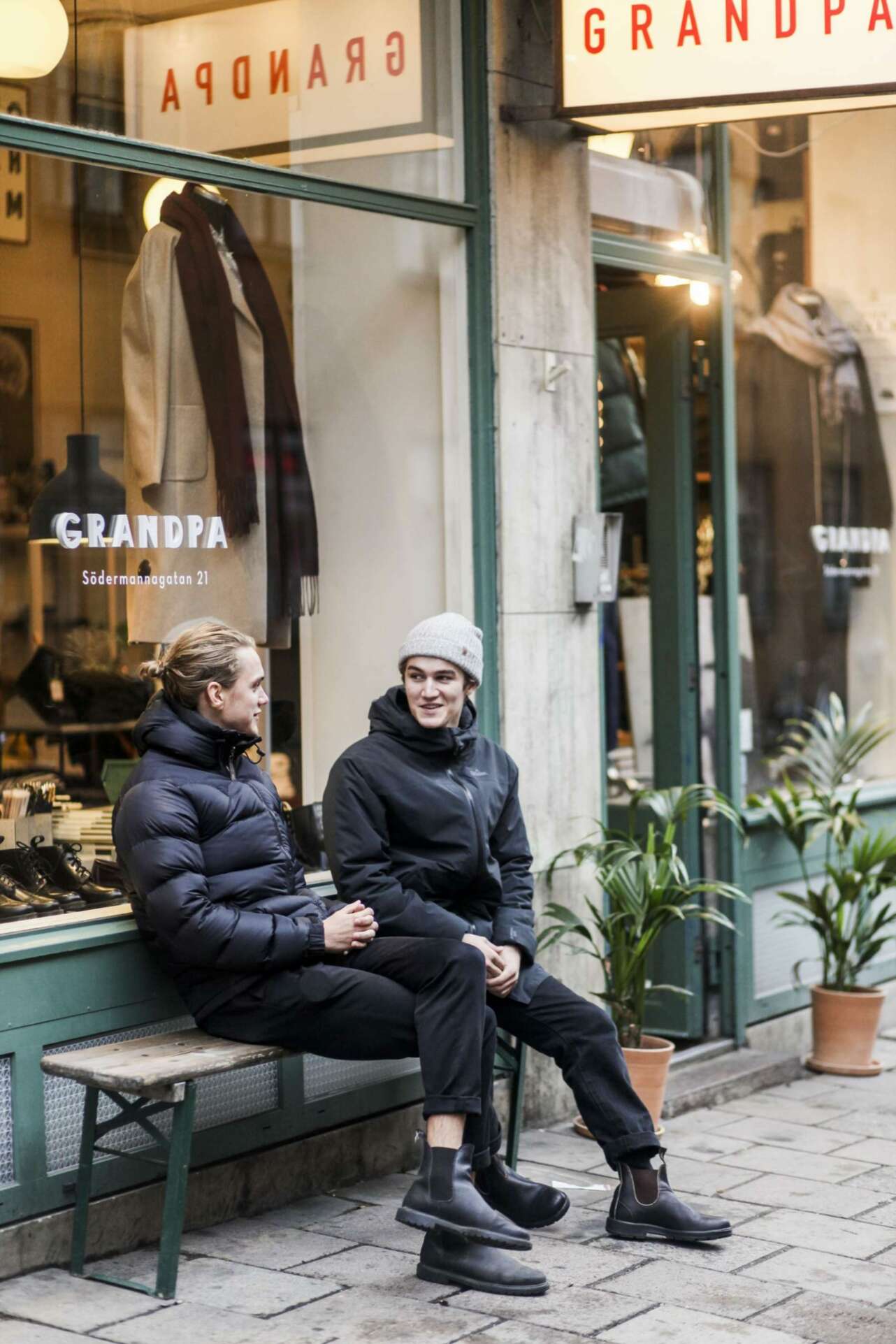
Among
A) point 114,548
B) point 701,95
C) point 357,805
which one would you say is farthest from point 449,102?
point 357,805

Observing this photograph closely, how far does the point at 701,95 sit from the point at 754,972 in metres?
3.29

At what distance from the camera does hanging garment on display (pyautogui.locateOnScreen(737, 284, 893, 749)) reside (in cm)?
766

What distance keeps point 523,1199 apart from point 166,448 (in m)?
2.28

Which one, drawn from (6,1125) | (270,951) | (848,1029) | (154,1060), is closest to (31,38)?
(270,951)

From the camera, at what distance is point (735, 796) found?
694 cm

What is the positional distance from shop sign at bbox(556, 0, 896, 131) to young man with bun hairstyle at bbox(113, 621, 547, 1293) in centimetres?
205

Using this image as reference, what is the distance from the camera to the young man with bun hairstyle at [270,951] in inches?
175

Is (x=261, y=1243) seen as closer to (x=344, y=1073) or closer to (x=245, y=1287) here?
(x=245, y=1287)

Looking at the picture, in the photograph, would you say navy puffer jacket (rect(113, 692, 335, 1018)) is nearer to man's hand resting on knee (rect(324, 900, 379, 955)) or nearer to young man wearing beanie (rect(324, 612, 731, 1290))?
man's hand resting on knee (rect(324, 900, 379, 955))

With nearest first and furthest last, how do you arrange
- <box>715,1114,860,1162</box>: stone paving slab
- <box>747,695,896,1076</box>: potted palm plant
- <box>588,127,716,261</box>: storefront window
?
<box>715,1114,860,1162</box>: stone paving slab
<box>588,127,716,261</box>: storefront window
<box>747,695,896,1076</box>: potted palm plant

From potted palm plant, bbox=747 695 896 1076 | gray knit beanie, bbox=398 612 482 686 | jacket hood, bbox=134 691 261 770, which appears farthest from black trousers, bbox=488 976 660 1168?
potted palm plant, bbox=747 695 896 1076

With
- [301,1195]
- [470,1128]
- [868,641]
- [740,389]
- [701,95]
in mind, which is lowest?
[301,1195]

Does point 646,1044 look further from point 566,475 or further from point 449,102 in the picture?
point 449,102

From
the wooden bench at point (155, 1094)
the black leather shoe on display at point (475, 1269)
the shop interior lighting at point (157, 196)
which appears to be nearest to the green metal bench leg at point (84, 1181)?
the wooden bench at point (155, 1094)
